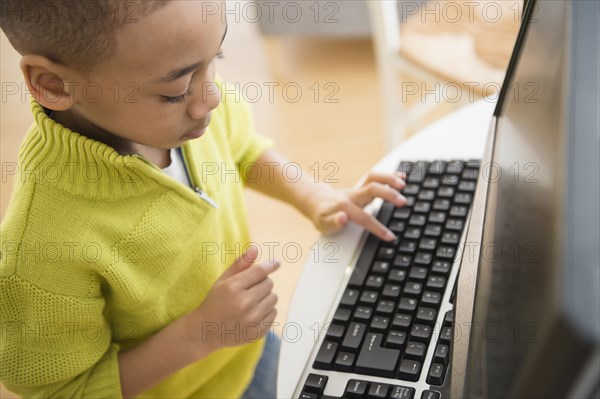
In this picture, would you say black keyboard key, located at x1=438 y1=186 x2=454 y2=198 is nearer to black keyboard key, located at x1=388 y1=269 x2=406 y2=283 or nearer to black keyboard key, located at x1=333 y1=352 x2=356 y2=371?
black keyboard key, located at x1=388 y1=269 x2=406 y2=283

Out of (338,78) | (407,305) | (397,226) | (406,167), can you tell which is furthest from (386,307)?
(338,78)

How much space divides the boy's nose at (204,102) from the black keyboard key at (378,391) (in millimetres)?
264

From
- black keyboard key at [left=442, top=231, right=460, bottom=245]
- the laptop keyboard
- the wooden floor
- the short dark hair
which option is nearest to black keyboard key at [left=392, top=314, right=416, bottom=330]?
the laptop keyboard

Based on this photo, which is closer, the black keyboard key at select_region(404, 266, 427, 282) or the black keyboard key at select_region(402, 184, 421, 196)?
the black keyboard key at select_region(404, 266, 427, 282)

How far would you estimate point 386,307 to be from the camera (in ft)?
2.12

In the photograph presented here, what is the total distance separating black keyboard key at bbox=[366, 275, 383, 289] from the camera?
68 cm

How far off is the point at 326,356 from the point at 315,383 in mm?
29

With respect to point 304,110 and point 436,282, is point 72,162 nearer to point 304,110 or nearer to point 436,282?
point 436,282

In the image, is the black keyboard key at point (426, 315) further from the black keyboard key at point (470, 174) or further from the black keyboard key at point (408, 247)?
the black keyboard key at point (470, 174)

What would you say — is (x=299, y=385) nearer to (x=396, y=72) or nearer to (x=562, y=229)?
(x=562, y=229)

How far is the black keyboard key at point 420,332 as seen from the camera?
0.60 metres

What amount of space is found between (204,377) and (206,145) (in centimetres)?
26

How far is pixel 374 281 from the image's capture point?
0.68 metres

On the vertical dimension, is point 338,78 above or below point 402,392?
above
